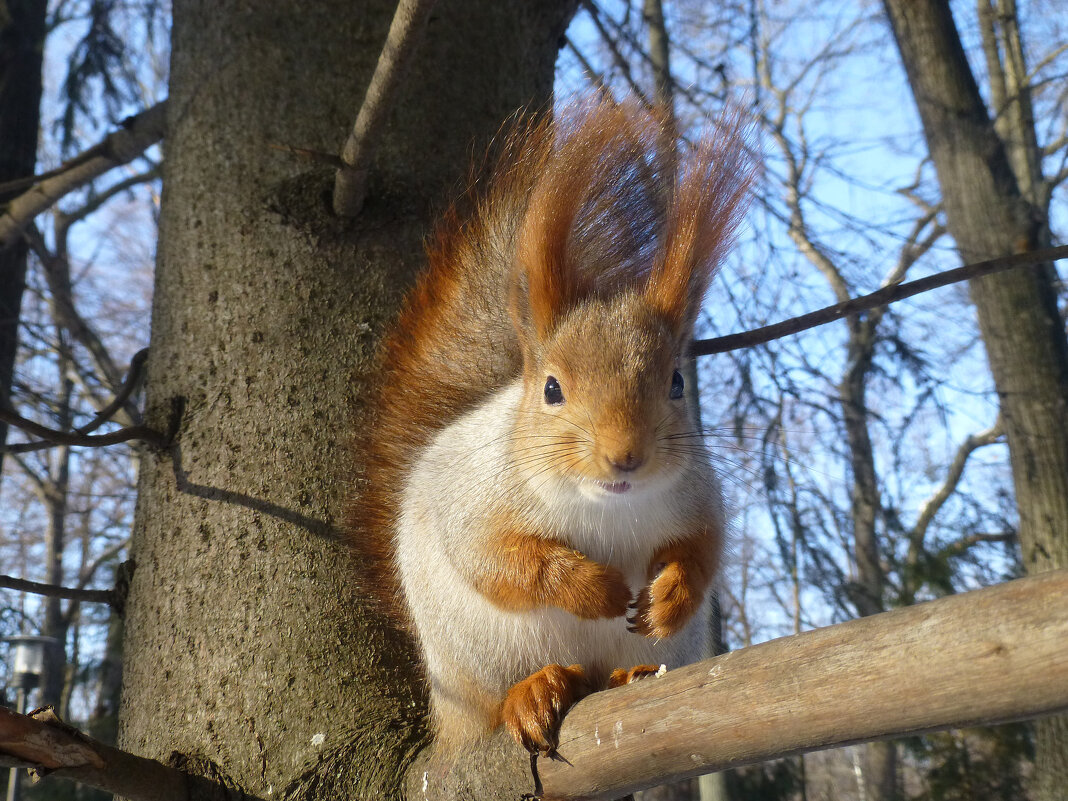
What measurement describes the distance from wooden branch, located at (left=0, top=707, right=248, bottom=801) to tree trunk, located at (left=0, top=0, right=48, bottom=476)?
2.66 metres

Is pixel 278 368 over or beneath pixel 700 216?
beneath

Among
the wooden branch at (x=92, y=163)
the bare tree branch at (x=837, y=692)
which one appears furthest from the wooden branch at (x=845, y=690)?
the wooden branch at (x=92, y=163)

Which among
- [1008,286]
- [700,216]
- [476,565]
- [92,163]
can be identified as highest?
[92,163]

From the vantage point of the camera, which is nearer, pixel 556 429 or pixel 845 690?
pixel 845 690

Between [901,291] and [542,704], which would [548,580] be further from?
[901,291]

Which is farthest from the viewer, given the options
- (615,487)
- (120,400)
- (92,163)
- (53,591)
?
(92,163)

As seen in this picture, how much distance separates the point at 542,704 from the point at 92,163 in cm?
178

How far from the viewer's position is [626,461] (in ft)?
3.84

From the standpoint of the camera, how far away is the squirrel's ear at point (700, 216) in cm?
135

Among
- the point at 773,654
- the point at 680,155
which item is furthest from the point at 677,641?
the point at 680,155

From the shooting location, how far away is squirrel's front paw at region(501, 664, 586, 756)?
108 centimetres

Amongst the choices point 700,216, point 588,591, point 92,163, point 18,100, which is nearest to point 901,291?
point 700,216

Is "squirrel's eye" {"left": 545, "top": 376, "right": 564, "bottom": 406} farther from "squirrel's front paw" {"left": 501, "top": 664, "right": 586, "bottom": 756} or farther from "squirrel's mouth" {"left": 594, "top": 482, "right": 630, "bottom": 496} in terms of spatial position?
"squirrel's front paw" {"left": 501, "top": 664, "right": 586, "bottom": 756}

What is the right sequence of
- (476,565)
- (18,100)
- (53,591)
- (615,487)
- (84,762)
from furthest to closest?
(18,100) → (53,591) → (476,565) → (615,487) → (84,762)
